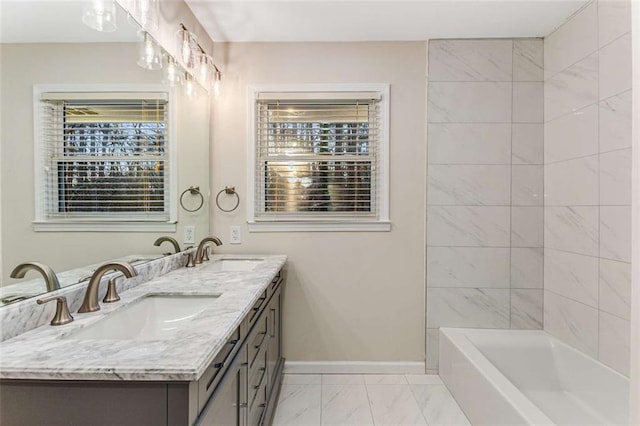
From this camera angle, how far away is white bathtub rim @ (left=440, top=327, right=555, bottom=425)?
4.62 feet

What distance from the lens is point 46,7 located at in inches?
42.0

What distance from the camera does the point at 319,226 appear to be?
2469 mm

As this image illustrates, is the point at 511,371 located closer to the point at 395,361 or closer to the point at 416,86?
the point at 395,361

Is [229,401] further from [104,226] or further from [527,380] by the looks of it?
[527,380]

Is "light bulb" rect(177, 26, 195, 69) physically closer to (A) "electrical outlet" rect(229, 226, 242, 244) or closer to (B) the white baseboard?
(A) "electrical outlet" rect(229, 226, 242, 244)

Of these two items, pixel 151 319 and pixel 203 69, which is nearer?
pixel 151 319

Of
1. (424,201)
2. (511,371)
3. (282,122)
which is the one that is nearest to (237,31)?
(282,122)

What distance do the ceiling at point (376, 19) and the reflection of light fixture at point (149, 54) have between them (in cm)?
61

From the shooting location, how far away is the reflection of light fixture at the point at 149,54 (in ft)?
5.07

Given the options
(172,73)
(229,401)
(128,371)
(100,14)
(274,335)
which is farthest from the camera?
(274,335)

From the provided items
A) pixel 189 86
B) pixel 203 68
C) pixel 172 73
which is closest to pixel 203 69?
pixel 203 68

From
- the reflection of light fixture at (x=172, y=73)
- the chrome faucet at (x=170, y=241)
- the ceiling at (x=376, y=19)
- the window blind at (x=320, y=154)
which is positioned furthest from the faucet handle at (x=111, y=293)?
the ceiling at (x=376, y=19)

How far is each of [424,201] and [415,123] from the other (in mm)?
617

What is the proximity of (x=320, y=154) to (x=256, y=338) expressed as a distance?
4.80 feet
